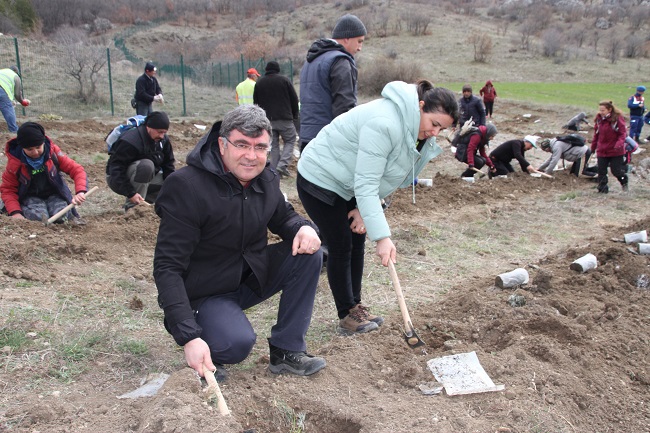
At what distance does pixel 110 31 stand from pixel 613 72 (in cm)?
4189

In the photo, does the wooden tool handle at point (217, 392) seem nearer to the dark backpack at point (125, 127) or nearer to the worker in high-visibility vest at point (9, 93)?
the dark backpack at point (125, 127)

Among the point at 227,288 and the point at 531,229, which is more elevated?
the point at 227,288

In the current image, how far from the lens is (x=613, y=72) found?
109 feet

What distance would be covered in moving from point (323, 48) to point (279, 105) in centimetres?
402

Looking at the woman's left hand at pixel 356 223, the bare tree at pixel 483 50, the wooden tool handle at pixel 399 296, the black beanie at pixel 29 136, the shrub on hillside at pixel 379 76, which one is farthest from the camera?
the bare tree at pixel 483 50

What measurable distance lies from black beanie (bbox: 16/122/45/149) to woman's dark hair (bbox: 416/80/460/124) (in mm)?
3755

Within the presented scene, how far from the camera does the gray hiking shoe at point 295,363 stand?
3023 mm

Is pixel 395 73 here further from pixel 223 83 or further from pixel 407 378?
pixel 407 378

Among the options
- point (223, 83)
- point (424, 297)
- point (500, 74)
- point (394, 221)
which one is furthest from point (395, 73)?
point (424, 297)

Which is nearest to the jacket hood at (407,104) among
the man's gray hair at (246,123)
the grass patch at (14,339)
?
the man's gray hair at (246,123)

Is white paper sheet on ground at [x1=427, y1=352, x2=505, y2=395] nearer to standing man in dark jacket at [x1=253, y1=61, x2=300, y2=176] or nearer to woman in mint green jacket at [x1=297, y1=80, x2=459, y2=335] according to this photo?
woman in mint green jacket at [x1=297, y1=80, x2=459, y2=335]

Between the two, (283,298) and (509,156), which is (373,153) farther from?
(509,156)

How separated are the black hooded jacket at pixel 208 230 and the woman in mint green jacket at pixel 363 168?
35 cm

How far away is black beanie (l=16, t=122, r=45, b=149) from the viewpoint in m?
5.10
